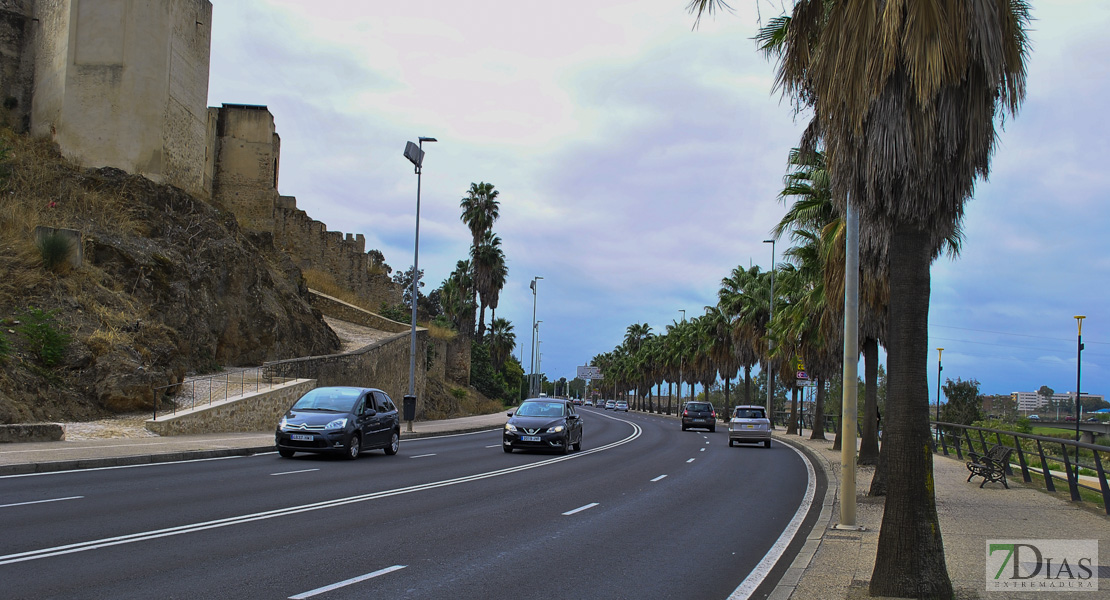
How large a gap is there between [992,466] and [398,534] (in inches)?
513

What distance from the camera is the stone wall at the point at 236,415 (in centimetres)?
2241

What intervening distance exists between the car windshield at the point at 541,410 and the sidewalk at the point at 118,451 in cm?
712

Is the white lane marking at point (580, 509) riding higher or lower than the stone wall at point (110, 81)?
Answer: lower

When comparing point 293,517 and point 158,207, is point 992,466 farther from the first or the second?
point 158,207

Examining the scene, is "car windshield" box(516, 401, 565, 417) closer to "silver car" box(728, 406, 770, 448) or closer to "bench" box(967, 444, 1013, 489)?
"silver car" box(728, 406, 770, 448)

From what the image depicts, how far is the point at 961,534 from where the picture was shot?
10.7 meters

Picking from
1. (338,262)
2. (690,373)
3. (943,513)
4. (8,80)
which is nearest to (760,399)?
(690,373)

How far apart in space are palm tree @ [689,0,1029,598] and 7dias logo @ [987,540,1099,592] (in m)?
1.16

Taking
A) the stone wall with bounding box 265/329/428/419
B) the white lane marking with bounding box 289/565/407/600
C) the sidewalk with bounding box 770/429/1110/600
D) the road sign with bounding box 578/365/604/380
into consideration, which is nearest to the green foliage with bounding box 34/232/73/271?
the stone wall with bounding box 265/329/428/419

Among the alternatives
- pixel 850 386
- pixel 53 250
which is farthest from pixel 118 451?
pixel 850 386

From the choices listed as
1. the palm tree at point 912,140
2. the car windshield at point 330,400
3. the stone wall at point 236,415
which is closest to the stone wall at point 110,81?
the stone wall at point 236,415

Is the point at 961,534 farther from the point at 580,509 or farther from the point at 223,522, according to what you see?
the point at 223,522

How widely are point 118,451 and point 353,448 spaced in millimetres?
4798

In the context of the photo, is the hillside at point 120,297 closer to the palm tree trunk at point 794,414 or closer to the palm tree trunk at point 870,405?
the palm tree trunk at point 870,405
